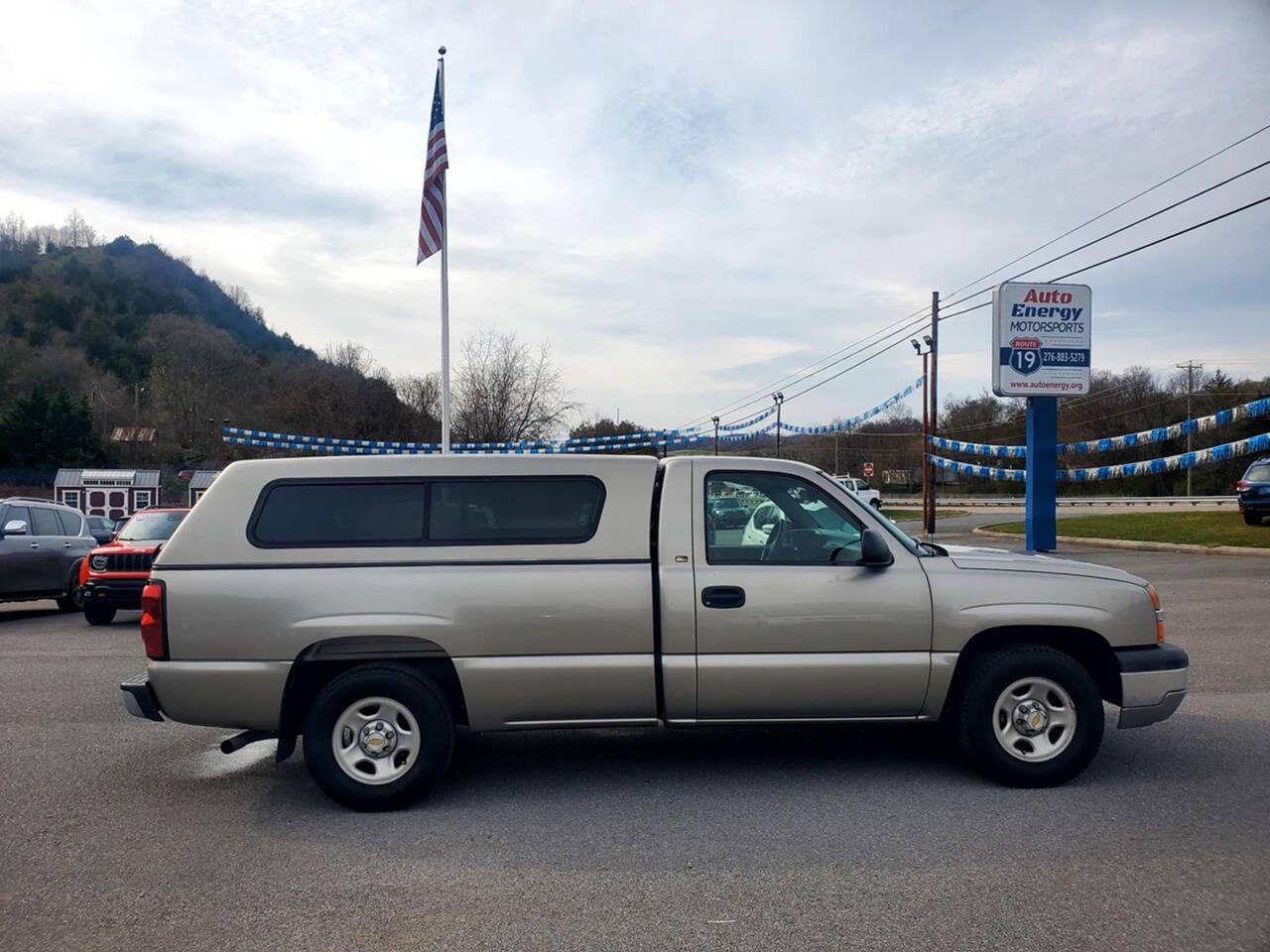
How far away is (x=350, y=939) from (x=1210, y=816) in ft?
13.6

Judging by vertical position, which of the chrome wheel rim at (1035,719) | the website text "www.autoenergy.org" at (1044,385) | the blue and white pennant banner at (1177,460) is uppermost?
the website text "www.autoenergy.org" at (1044,385)

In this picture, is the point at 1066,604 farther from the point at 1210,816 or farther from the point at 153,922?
the point at 153,922

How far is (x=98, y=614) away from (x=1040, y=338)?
60.4ft

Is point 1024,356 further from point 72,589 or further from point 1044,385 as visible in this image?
point 72,589

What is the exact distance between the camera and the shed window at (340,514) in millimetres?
5277

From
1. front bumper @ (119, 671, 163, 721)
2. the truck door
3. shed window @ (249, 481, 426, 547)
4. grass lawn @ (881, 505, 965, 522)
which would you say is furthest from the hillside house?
the truck door

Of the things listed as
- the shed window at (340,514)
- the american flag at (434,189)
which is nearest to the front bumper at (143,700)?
the shed window at (340,514)

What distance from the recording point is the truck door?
5.24 metres

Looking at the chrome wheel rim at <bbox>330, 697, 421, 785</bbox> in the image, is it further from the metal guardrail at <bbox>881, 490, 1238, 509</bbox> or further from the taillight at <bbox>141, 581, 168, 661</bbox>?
the metal guardrail at <bbox>881, 490, 1238, 509</bbox>

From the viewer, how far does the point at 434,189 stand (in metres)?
18.1

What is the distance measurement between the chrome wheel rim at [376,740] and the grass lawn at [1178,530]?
67.2 ft

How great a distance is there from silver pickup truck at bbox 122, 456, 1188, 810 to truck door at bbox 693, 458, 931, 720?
0.01 metres

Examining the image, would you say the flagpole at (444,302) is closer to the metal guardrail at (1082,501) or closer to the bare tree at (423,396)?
the bare tree at (423,396)

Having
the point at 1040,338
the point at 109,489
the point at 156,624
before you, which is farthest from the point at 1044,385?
the point at 109,489
